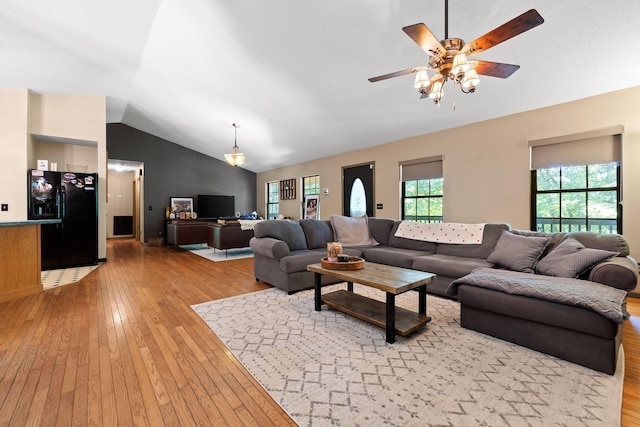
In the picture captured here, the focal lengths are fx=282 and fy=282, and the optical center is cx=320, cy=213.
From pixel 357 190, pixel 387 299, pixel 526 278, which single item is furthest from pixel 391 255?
pixel 357 190

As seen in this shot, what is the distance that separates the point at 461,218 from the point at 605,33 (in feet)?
9.08

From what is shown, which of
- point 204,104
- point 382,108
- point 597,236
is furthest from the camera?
point 204,104

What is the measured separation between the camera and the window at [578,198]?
3471 millimetres

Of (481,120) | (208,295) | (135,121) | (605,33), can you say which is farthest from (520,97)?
(135,121)

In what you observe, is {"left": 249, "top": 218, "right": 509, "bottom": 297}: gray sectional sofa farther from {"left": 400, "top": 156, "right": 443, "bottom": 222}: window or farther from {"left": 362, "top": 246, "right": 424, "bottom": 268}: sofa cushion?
{"left": 400, "top": 156, "right": 443, "bottom": 222}: window

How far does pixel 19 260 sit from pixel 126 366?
265cm

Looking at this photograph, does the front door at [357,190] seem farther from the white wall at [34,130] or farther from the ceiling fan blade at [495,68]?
the white wall at [34,130]

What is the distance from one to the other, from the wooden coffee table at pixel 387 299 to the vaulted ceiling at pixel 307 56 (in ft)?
Result: 7.80

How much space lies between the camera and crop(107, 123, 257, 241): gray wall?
784 cm

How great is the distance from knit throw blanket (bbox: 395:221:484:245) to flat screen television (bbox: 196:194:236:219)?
653 cm

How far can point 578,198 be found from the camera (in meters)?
3.70

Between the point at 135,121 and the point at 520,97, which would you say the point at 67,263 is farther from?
the point at 520,97

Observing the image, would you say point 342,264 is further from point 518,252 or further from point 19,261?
point 19,261

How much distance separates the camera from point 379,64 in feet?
11.2
